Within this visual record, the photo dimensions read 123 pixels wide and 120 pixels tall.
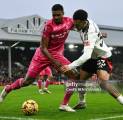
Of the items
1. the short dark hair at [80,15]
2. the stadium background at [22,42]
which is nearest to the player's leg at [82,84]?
the short dark hair at [80,15]

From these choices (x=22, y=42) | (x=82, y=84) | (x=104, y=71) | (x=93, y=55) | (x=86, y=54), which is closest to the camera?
(x=86, y=54)

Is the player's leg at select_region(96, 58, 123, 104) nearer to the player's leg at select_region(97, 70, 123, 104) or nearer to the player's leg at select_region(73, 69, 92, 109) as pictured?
the player's leg at select_region(97, 70, 123, 104)

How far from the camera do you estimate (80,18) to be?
33.2ft

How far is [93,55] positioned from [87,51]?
31.0 inches

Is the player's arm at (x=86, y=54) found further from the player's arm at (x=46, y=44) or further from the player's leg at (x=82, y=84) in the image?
the player's leg at (x=82, y=84)

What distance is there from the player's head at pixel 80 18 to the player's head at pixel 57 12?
1.57 feet

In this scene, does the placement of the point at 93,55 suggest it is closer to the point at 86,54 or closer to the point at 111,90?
the point at 86,54

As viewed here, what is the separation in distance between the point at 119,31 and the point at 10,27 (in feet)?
77.5

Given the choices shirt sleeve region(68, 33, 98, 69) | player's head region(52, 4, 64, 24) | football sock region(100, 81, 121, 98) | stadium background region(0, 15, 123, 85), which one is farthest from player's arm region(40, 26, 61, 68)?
stadium background region(0, 15, 123, 85)

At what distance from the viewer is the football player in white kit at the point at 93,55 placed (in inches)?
399

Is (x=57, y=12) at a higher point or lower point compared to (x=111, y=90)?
higher

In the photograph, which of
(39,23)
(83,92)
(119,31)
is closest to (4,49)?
(39,23)

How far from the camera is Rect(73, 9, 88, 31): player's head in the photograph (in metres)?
10.1

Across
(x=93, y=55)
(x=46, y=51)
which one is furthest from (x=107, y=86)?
(x=46, y=51)
